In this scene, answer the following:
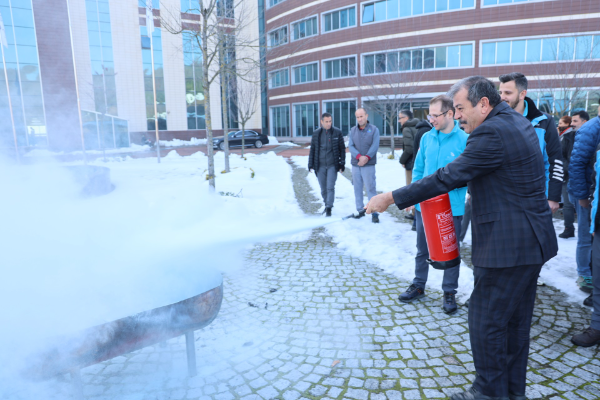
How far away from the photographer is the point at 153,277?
2896mm

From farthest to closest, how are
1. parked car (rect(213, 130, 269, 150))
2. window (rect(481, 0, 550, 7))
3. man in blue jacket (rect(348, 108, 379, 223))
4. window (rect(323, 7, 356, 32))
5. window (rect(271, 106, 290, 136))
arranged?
window (rect(271, 106, 290, 136))
window (rect(323, 7, 356, 32))
parked car (rect(213, 130, 269, 150))
window (rect(481, 0, 550, 7))
man in blue jacket (rect(348, 108, 379, 223))

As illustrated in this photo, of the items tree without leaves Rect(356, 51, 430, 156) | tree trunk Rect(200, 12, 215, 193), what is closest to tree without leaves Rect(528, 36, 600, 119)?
tree without leaves Rect(356, 51, 430, 156)

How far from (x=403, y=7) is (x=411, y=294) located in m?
33.5

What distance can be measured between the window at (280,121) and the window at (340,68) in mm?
6605

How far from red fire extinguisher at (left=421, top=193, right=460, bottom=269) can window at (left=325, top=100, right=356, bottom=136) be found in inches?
1309

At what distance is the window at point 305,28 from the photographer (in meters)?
37.5

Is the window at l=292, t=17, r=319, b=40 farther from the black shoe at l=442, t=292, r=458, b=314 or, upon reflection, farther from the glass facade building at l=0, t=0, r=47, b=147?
the black shoe at l=442, t=292, r=458, b=314

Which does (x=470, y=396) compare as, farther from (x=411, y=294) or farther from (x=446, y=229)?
(x=411, y=294)

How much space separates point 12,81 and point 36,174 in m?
31.2

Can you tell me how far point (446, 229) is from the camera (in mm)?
3066

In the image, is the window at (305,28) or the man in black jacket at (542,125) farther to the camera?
the window at (305,28)

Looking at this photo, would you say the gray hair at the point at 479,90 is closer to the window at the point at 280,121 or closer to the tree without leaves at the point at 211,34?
the tree without leaves at the point at 211,34

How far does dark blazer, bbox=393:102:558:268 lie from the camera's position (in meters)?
2.41

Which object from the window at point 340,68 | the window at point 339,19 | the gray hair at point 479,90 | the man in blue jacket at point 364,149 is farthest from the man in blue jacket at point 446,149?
the window at point 339,19
